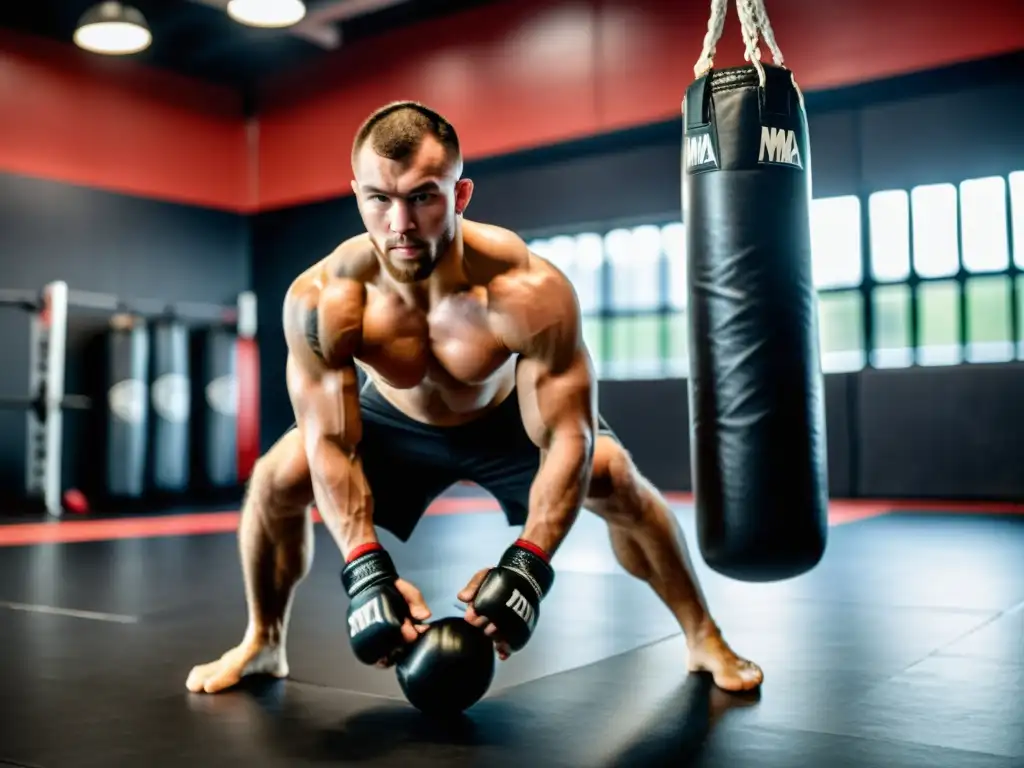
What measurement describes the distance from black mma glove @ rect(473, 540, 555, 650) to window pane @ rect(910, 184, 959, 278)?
5.44 meters

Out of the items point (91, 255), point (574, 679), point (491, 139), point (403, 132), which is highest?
point (491, 139)

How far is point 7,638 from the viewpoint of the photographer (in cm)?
269

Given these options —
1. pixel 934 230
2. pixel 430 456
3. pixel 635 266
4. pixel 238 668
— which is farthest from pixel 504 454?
pixel 635 266

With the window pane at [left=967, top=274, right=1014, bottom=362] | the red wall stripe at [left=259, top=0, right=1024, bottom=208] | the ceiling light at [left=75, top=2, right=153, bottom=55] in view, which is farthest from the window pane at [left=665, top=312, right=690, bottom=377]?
the ceiling light at [left=75, top=2, right=153, bottom=55]

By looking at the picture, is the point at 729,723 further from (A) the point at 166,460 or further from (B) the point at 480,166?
(B) the point at 480,166

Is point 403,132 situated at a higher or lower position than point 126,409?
higher

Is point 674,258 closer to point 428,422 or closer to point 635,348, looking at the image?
point 635,348

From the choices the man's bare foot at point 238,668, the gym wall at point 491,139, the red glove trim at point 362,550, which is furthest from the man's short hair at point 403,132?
the gym wall at point 491,139

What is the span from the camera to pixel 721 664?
2090 millimetres

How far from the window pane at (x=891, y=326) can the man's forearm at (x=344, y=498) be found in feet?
18.0

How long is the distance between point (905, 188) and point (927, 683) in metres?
5.23

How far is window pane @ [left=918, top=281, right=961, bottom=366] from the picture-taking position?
21.2 feet

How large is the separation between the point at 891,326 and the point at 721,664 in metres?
5.15

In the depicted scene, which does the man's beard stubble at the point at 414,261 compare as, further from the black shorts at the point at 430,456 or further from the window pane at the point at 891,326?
the window pane at the point at 891,326
